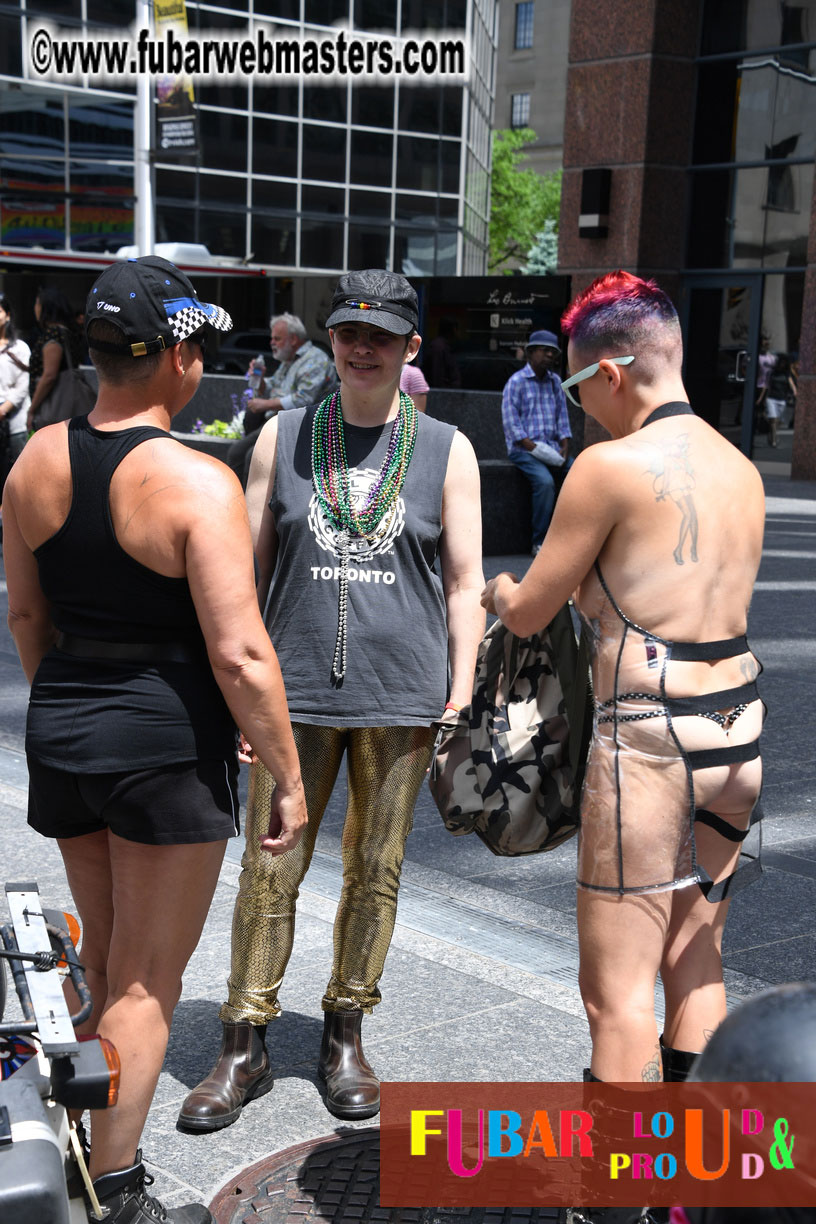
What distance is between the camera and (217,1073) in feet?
11.0

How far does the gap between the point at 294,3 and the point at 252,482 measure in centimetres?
3949

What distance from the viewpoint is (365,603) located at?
11.1 ft

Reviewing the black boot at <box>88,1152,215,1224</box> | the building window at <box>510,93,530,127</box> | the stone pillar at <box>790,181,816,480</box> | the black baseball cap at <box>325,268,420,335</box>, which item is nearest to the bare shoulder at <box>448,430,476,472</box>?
the black baseball cap at <box>325,268,420,335</box>

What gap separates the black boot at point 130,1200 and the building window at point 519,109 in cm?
8675

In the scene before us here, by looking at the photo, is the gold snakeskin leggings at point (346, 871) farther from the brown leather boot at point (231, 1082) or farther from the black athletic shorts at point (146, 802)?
the black athletic shorts at point (146, 802)

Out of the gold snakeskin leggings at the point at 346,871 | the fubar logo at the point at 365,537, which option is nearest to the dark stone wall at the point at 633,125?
the fubar logo at the point at 365,537

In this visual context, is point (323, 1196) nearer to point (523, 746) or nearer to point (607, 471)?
point (523, 746)

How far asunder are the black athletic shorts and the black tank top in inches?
1.3

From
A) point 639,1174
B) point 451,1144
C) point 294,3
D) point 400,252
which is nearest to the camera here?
point 639,1174

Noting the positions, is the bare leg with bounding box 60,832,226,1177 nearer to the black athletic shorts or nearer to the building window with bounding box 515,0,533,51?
the black athletic shorts

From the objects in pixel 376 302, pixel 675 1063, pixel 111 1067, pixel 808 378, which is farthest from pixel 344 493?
pixel 808 378

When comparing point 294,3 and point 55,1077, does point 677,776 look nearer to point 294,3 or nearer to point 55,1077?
point 55,1077

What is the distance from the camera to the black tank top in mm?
2504

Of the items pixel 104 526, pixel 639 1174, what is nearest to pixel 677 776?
pixel 639 1174
